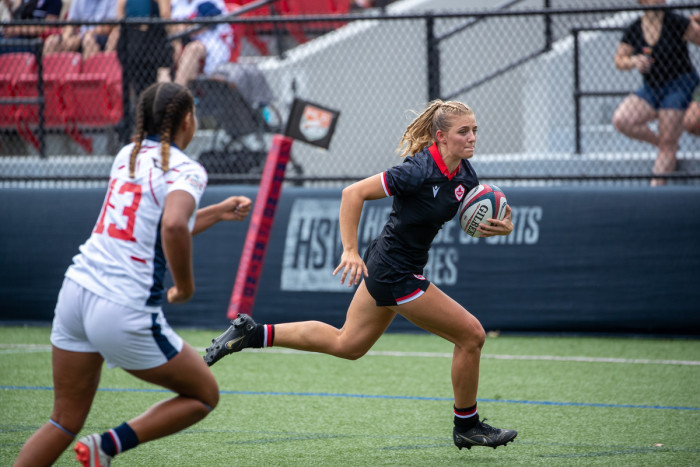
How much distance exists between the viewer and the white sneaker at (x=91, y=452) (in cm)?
343

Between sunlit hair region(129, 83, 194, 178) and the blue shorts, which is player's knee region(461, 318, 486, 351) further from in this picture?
the blue shorts

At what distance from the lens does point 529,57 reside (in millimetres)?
10414

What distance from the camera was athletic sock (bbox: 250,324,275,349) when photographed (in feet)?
17.1

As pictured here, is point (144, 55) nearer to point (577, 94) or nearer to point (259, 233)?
point (259, 233)

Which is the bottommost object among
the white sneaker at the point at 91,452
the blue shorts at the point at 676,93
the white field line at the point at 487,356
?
the white field line at the point at 487,356

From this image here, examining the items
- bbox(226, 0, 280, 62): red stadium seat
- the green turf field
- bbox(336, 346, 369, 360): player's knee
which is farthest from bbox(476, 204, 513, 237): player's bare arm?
bbox(226, 0, 280, 62): red stadium seat

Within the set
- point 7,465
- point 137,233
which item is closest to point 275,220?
point 7,465

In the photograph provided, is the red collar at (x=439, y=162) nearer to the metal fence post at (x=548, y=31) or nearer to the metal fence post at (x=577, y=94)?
the metal fence post at (x=577, y=94)

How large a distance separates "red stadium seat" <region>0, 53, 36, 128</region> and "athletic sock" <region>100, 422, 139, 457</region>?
24.3 ft

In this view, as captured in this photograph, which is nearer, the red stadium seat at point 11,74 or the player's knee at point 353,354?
the player's knee at point 353,354

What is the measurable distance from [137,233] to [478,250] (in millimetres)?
5466

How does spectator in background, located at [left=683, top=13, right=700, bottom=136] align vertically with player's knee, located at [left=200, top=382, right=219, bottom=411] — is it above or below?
above

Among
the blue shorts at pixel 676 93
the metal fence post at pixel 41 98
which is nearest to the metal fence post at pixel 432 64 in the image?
the blue shorts at pixel 676 93

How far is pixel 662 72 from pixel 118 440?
6951mm
